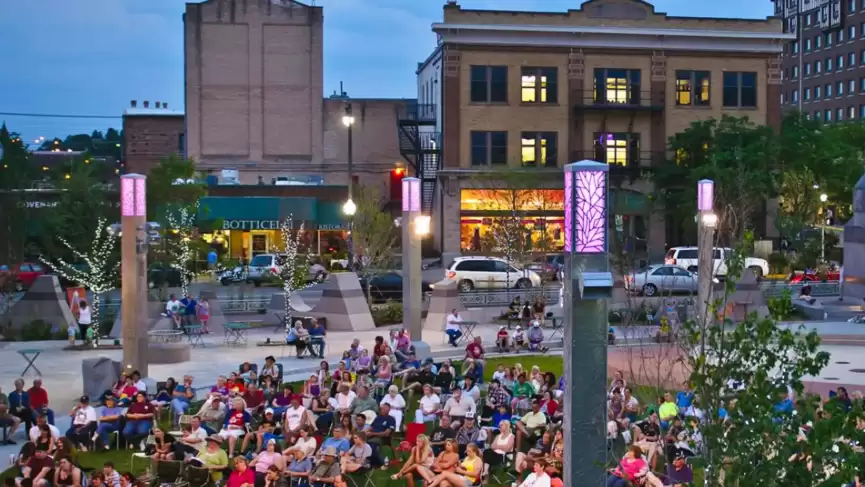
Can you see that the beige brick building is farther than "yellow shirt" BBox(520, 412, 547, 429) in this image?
Yes

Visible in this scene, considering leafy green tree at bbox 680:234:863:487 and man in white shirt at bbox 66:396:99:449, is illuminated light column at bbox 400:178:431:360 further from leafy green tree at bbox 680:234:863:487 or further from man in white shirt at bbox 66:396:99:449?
leafy green tree at bbox 680:234:863:487

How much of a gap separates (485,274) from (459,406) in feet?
83.9

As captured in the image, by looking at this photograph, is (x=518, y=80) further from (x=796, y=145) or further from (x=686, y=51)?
(x=796, y=145)

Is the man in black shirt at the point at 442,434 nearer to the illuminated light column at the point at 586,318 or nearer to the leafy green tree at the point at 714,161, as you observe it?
the illuminated light column at the point at 586,318

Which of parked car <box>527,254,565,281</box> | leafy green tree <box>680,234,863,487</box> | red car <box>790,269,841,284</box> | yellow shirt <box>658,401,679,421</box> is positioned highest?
leafy green tree <box>680,234,863,487</box>

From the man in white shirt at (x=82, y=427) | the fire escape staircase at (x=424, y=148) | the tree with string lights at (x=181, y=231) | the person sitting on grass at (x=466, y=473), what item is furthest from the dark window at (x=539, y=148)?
Answer: the person sitting on grass at (x=466, y=473)

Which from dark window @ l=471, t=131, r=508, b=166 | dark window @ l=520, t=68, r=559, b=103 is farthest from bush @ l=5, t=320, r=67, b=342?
dark window @ l=520, t=68, r=559, b=103

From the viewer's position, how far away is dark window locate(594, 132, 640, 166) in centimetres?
5997

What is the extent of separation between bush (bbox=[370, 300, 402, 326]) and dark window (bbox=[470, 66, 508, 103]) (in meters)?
23.5

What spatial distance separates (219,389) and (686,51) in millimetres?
45876

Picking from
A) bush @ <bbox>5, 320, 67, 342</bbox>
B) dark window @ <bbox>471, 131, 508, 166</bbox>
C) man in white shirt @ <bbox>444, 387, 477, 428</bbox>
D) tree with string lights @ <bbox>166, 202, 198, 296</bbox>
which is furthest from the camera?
dark window @ <bbox>471, 131, 508, 166</bbox>

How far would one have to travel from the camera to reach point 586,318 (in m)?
11.8

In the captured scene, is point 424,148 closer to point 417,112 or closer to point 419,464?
point 417,112

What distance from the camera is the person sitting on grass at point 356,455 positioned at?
1598cm
